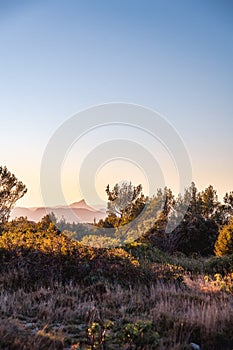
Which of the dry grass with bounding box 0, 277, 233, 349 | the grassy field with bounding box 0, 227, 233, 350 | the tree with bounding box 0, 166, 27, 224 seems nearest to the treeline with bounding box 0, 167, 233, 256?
the tree with bounding box 0, 166, 27, 224

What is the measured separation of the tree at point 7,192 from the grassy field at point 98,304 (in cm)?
738

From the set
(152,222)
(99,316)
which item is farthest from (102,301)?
(152,222)

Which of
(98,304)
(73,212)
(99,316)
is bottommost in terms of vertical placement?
(99,316)

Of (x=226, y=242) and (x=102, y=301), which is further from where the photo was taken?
(x=226, y=242)

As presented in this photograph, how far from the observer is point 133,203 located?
67.5 feet

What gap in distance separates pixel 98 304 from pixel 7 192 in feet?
39.5

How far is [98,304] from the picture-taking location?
19.0 ft

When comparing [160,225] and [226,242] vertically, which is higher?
[160,225]

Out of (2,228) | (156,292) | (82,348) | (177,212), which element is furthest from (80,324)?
(177,212)

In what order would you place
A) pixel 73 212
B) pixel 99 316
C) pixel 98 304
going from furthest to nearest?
pixel 73 212 → pixel 98 304 → pixel 99 316

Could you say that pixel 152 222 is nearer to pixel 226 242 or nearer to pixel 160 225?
pixel 160 225

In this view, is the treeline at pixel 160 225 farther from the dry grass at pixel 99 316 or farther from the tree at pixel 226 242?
the dry grass at pixel 99 316

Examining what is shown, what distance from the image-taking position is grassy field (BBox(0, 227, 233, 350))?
397cm

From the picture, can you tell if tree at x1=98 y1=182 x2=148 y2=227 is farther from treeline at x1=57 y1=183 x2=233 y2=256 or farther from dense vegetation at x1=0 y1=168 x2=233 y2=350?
dense vegetation at x1=0 y1=168 x2=233 y2=350
